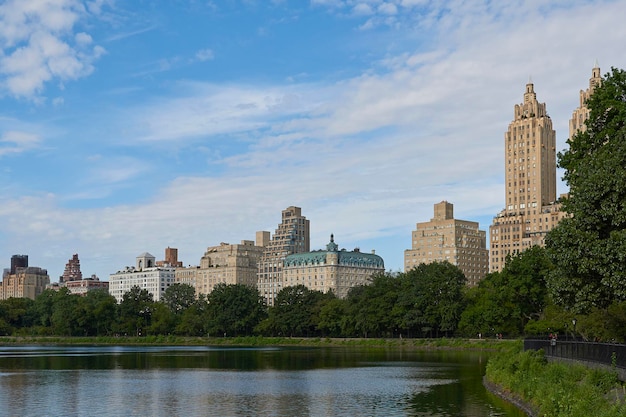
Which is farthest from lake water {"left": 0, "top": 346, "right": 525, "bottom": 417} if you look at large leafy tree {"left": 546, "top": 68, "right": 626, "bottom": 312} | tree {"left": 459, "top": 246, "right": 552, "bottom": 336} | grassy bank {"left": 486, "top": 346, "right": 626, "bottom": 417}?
tree {"left": 459, "top": 246, "right": 552, "bottom": 336}

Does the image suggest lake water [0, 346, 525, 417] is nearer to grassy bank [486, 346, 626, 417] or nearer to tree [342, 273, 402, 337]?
grassy bank [486, 346, 626, 417]

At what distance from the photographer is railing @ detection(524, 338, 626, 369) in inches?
1748

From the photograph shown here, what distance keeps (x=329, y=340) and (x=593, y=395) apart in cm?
14793

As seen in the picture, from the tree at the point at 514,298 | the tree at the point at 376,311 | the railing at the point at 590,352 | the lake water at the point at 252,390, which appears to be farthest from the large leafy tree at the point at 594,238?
the tree at the point at 376,311

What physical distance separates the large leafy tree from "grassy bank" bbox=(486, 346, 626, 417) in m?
4.46

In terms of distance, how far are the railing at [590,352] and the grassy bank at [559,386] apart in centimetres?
90

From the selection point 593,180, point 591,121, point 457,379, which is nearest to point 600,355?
point 593,180

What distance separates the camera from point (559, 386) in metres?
44.9

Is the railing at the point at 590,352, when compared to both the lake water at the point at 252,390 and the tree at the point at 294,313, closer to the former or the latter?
the lake water at the point at 252,390

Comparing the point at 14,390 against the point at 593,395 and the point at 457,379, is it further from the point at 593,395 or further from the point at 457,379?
the point at 593,395

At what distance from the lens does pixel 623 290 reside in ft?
147

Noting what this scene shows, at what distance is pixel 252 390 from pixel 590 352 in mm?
29689

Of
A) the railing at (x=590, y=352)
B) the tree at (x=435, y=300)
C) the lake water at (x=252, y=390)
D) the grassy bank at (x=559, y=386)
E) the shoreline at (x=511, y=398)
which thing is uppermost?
the tree at (x=435, y=300)

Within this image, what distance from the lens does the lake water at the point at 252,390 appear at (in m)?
55.2
